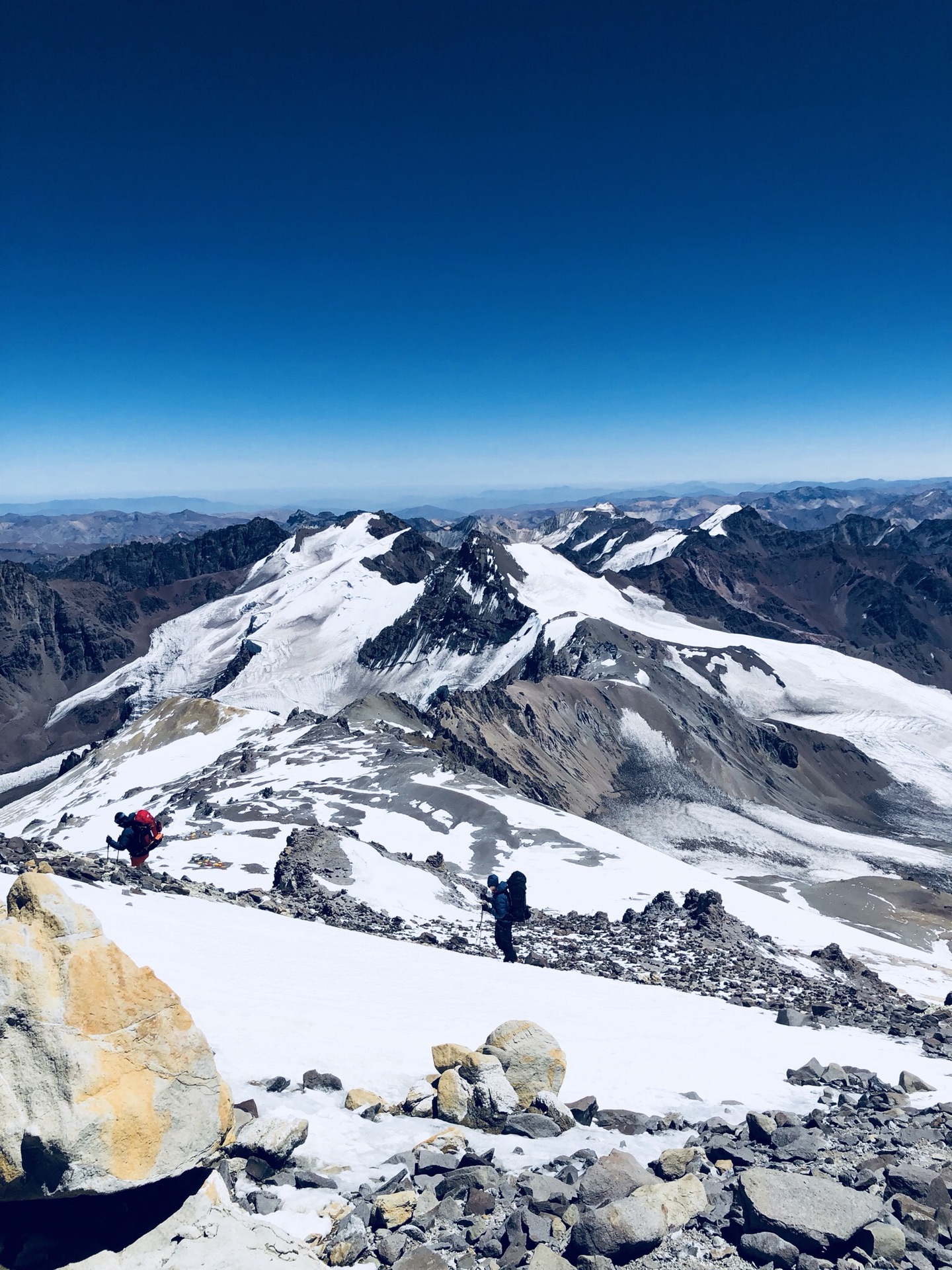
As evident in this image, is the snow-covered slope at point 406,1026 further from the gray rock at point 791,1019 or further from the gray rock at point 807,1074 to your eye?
the gray rock at point 791,1019

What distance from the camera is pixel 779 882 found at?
5556 cm

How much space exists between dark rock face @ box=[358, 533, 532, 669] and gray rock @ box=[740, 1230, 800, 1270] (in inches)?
4796

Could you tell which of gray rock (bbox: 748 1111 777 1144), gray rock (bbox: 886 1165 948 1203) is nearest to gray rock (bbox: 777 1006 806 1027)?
gray rock (bbox: 748 1111 777 1144)

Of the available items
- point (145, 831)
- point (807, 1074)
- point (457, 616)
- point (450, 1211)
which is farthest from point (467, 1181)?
point (457, 616)

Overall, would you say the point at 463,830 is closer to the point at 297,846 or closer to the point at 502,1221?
the point at 297,846

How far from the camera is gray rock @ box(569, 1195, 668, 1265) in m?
6.67

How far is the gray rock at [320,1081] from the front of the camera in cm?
948

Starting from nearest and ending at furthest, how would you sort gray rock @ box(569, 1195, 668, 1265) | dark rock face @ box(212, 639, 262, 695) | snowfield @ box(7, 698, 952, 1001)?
gray rock @ box(569, 1195, 668, 1265), snowfield @ box(7, 698, 952, 1001), dark rock face @ box(212, 639, 262, 695)

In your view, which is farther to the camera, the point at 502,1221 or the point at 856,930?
the point at 856,930

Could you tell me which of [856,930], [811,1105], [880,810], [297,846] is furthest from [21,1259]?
[880,810]

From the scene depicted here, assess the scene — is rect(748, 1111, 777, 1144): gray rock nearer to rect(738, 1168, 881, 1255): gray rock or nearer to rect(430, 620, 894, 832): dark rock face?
rect(738, 1168, 881, 1255): gray rock

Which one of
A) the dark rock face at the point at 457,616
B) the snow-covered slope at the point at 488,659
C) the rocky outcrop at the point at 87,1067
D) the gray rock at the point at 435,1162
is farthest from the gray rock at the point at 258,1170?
the dark rock face at the point at 457,616

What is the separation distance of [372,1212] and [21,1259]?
284 centimetres

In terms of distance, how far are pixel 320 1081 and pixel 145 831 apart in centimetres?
1404
